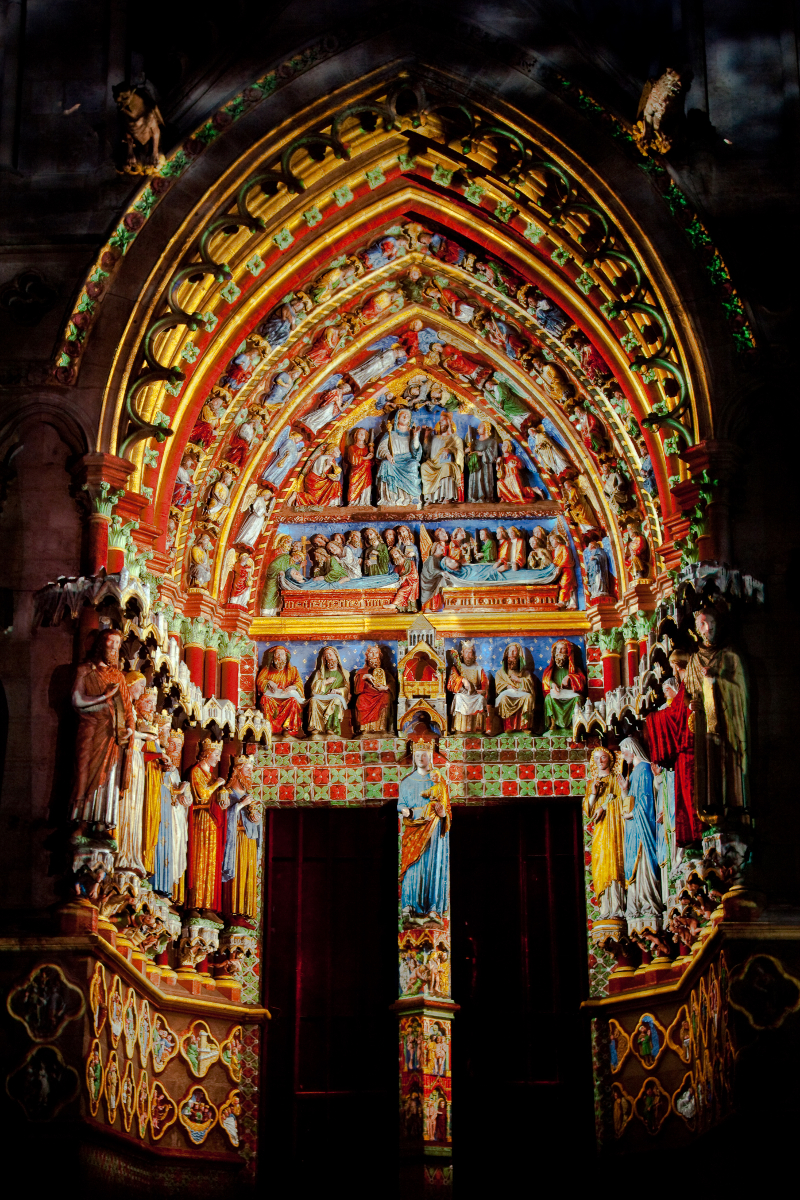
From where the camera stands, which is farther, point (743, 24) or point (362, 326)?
point (362, 326)

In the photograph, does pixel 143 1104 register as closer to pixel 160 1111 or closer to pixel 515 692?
pixel 160 1111

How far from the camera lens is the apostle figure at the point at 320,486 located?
1952 centimetres

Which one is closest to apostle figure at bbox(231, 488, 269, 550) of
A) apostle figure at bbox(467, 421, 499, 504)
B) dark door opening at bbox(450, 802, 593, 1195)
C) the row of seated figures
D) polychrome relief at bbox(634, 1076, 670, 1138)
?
the row of seated figures

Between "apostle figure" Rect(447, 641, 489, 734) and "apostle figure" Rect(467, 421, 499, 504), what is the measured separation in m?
1.85

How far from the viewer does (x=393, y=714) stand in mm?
18562

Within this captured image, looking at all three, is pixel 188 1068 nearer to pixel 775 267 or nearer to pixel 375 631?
pixel 375 631

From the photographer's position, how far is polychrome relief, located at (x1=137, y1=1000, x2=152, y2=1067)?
622 inches

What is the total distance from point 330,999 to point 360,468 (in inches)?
238

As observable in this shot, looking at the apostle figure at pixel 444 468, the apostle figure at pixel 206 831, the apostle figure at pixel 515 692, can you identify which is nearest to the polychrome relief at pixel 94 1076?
the apostle figure at pixel 206 831

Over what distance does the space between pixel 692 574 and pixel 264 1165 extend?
7.33 meters

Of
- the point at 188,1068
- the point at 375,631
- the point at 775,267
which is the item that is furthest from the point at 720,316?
the point at 188,1068

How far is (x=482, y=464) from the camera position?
1961 centimetres

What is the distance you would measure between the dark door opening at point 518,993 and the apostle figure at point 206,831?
2591 mm

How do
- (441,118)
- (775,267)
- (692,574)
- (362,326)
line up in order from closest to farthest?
(692,574)
(775,267)
(441,118)
(362,326)
